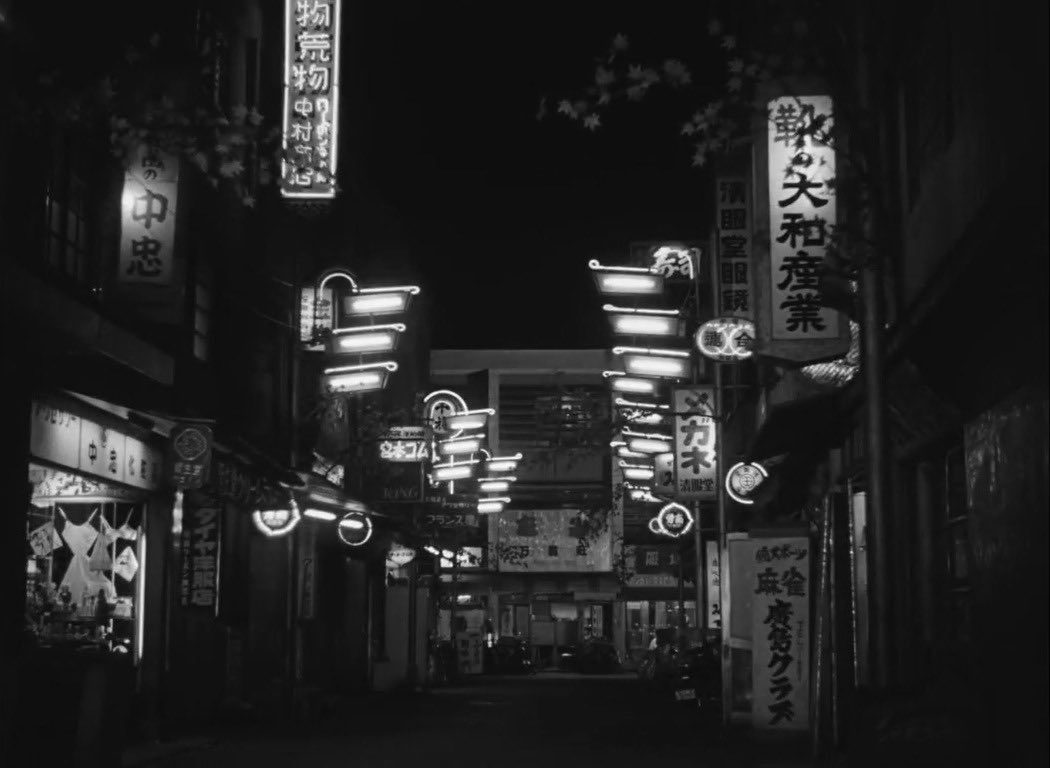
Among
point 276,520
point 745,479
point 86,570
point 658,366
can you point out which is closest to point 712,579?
point 658,366

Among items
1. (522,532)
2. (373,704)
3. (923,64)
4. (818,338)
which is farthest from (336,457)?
(522,532)

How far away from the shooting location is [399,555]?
1646 inches

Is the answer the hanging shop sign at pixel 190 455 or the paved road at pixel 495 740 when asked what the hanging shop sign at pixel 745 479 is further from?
the hanging shop sign at pixel 190 455

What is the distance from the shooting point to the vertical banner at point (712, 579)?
38406 millimetres

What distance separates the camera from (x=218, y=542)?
24.7 meters

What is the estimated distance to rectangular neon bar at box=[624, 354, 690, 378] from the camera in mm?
29250

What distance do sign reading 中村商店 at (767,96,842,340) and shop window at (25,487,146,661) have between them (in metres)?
9.49

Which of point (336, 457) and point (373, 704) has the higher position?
point (336, 457)

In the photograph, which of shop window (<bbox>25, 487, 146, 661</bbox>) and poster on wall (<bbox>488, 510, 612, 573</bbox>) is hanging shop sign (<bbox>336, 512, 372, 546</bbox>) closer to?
shop window (<bbox>25, 487, 146, 661</bbox>)

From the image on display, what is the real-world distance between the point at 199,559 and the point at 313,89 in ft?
29.5

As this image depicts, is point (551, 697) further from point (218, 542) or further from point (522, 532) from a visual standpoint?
point (522, 532)

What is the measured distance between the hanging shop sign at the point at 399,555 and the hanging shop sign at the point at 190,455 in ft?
71.2

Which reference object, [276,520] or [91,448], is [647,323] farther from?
[91,448]

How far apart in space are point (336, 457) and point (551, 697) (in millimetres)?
9349
